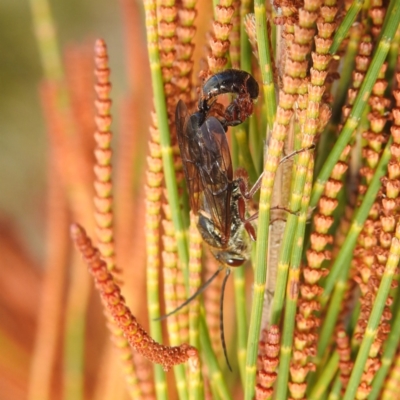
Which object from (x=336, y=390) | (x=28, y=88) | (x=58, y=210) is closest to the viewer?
(x=336, y=390)

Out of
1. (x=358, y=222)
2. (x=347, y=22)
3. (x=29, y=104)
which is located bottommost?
(x=358, y=222)

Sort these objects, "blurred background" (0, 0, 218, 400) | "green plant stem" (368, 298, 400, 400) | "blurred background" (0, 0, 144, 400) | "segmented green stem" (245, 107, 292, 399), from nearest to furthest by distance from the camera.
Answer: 1. "segmented green stem" (245, 107, 292, 399)
2. "green plant stem" (368, 298, 400, 400)
3. "blurred background" (0, 0, 218, 400)
4. "blurred background" (0, 0, 144, 400)

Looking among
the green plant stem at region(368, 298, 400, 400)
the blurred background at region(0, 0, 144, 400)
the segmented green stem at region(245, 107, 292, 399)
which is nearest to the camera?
the segmented green stem at region(245, 107, 292, 399)

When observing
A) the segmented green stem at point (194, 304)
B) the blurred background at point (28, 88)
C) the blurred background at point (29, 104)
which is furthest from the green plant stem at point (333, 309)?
the blurred background at point (28, 88)

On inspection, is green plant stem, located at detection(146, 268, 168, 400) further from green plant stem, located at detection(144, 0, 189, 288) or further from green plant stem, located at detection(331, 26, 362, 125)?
green plant stem, located at detection(331, 26, 362, 125)

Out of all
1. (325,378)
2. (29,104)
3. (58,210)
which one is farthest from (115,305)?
(29,104)

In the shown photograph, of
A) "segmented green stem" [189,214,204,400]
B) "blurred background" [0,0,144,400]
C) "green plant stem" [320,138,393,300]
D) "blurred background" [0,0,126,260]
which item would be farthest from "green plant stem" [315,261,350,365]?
"blurred background" [0,0,126,260]

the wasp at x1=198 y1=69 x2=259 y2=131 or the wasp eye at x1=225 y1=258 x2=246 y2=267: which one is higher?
the wasp at x1=198 y1=69 x2=259 y2=131

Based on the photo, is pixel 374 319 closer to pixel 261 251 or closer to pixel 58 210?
pixel 261 251
